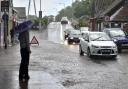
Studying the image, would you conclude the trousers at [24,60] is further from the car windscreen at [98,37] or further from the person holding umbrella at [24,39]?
the car windscreen at [98,37]

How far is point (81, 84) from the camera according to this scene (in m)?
14.3

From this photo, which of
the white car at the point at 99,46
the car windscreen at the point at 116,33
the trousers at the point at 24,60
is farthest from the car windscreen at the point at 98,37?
the trousers at the point at 24,60

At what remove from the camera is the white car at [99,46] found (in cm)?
2581

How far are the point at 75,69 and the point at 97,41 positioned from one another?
791 centimetres

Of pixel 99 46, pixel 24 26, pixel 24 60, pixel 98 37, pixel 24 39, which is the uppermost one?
pixel 24 26

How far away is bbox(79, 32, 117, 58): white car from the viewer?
2581 centimetres

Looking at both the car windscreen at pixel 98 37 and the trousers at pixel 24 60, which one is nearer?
the trousers at pixel 24 60

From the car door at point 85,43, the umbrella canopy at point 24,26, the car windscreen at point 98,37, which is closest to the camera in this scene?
the umbrella canopy at point 24,26

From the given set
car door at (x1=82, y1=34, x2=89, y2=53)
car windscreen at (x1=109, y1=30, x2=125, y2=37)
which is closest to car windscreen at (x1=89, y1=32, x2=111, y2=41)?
car door at (x1=82, y1=34, x2=89, y2=53)

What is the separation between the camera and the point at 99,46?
25859 mm

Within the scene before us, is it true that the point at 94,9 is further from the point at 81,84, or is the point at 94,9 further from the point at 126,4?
the point at 81,84

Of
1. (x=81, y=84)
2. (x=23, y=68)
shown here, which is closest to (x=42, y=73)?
(x=23, y=68)

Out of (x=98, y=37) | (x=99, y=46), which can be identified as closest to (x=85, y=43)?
(x=98, y=37)

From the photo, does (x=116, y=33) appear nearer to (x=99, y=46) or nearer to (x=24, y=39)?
(x=99, y=46)
